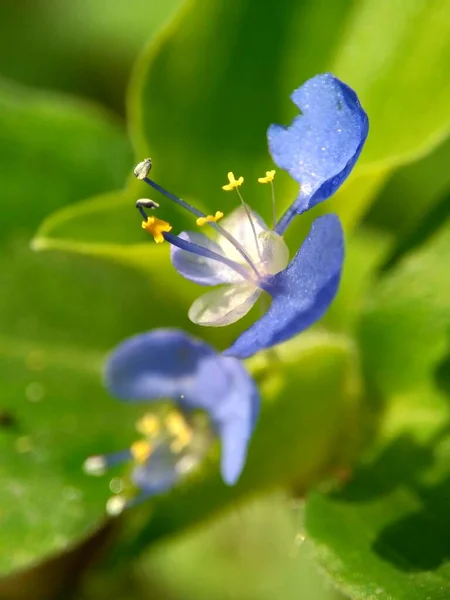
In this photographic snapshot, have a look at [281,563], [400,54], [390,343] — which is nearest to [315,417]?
[390,343]

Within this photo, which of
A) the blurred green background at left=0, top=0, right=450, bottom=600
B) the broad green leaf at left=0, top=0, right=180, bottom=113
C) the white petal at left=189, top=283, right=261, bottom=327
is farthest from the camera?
the broad green leaf at left=0, top=0, right=180, bottom=113

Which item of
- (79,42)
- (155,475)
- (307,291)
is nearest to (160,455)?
(155,475)

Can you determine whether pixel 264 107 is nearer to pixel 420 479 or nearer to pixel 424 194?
pixel 420 479

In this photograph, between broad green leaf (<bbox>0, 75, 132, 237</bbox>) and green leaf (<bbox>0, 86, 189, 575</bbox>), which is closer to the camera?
green leaf (<bbox>0, 86, 189, 575</bbox>)

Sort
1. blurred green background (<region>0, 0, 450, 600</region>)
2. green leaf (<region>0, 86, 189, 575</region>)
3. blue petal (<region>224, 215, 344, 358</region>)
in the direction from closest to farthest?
blue petal (<region>224, 215, 344, 358</region>) → blurred green background (<region>0, 0, 450, 600</region>) → green leaf (<region>0, 86, 189, 575</region>)

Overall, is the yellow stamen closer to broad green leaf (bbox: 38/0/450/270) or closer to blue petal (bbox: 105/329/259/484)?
blue petal (bbox: 105/329/259/484)

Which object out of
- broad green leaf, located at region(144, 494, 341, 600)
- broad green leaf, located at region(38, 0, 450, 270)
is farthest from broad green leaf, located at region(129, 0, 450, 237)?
broad green leaf, located at region(144, 494, 341, 600)
